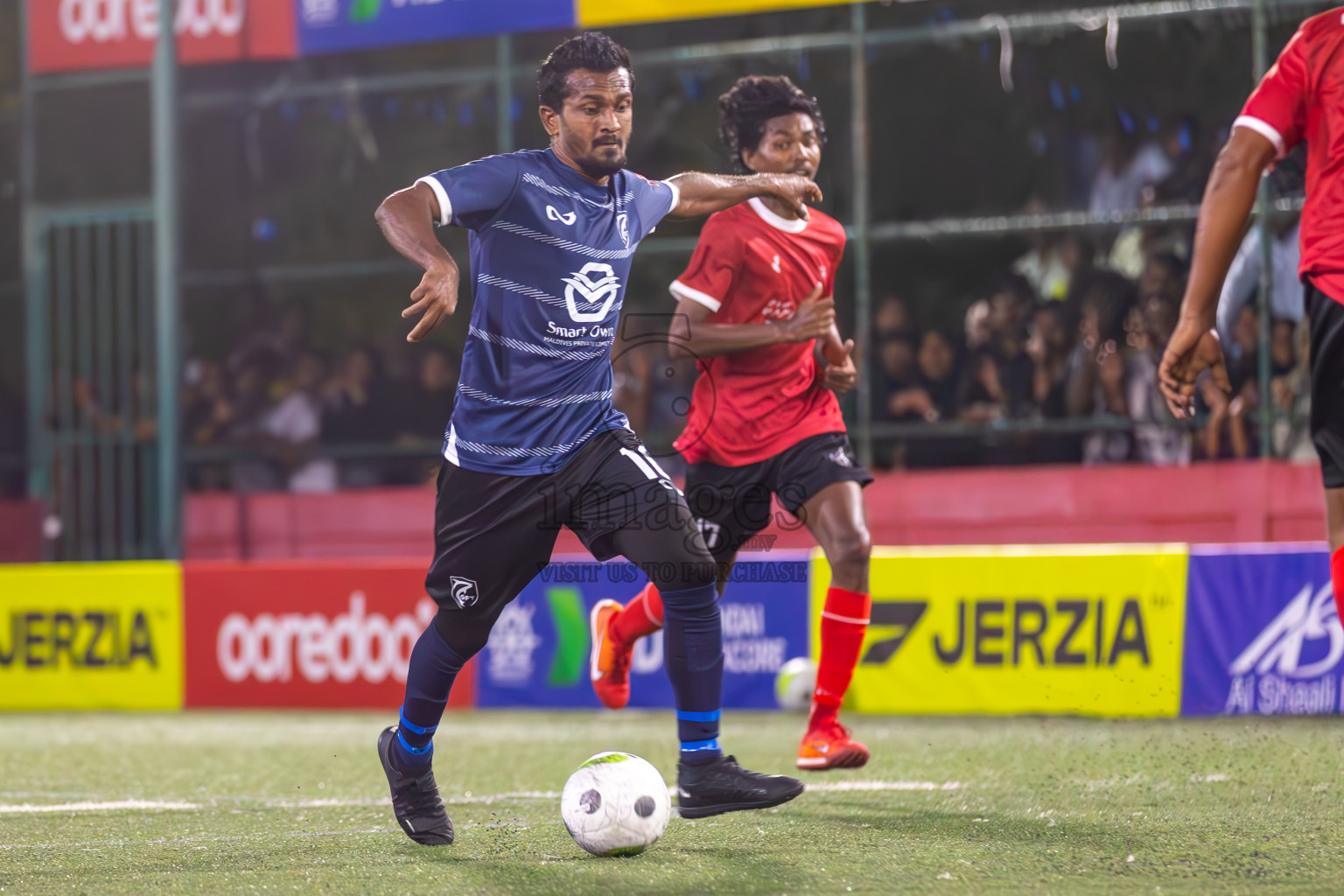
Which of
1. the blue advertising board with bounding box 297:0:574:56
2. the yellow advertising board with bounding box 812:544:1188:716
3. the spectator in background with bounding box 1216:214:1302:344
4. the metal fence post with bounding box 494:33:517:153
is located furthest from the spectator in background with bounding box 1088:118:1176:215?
the metal fence post with bounding box 494:33:517:153

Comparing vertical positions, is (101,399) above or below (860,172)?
below

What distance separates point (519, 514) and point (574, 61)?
3.88ft

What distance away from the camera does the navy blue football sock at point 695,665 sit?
13.5ft

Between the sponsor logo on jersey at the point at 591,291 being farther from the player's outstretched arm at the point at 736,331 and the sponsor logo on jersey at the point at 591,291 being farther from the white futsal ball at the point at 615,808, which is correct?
the white futsal ball at the point at 615,808

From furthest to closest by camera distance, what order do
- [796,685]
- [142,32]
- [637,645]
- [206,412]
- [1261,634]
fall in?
Result: [142,32] < [206,412] < [637,645] < [796,685] < [1261,634]

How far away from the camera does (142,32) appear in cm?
1321

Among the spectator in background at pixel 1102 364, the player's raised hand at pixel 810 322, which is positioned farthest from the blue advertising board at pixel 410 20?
the player's raised hand at pixel 810 322

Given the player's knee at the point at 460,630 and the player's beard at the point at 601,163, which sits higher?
the player's beard at the point at 601,163

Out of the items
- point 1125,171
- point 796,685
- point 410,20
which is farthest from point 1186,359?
point 410,20

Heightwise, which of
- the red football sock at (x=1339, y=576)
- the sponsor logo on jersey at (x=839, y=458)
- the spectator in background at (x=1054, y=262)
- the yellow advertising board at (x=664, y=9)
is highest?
the yellow advertising board at (x=664, y=9)

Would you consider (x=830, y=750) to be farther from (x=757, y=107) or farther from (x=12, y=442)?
(x=12, y=442)

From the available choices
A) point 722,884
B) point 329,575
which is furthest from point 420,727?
point 329,575

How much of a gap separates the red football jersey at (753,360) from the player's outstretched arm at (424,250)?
4.93 ft

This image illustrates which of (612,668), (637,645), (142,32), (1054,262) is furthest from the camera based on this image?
(142,32)
